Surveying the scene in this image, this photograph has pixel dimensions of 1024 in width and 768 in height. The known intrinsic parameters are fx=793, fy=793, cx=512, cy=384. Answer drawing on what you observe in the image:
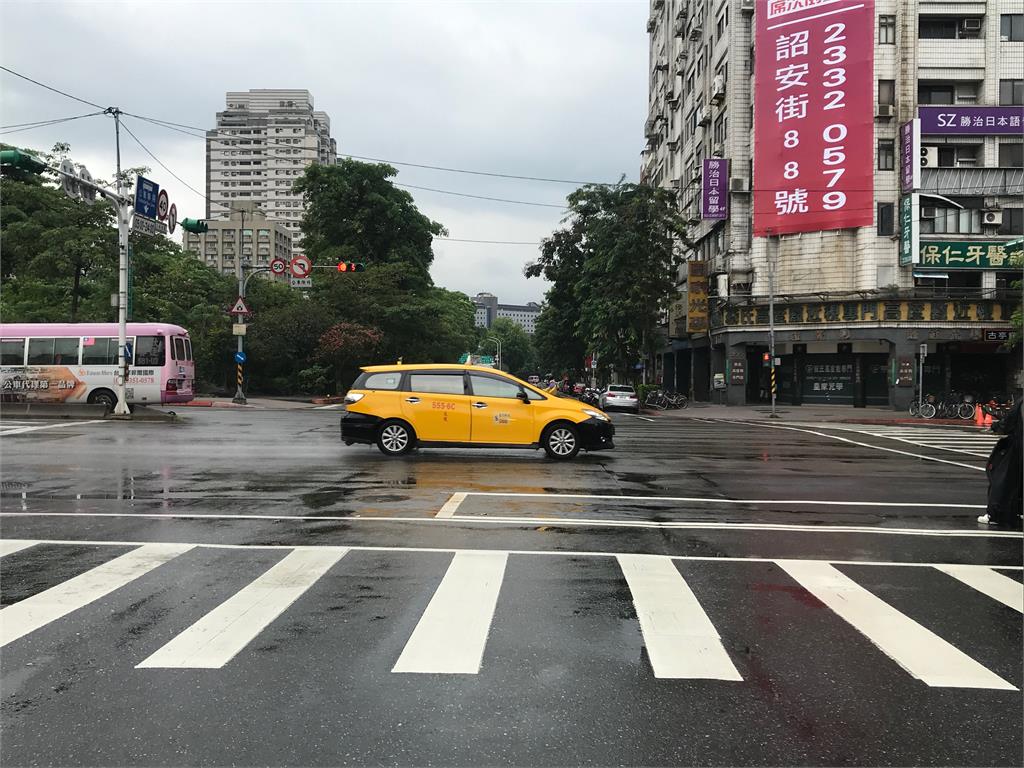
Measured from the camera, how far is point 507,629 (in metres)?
4.77

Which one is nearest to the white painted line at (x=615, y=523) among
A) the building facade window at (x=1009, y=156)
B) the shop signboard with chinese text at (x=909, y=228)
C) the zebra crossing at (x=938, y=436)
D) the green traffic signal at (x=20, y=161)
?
the green traffic signal at (x=20, y=161)

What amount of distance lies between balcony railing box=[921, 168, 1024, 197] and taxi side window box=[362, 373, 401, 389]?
31.2 m

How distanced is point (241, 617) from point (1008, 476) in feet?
25.0

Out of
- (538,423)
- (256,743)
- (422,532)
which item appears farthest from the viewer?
(538,423)

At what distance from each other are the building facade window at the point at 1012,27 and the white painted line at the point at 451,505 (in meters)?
39.0

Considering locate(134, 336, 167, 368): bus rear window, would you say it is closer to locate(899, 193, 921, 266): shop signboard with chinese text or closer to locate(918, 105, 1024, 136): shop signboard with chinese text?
locate(899, 193, 921, 266): shop signboard with chinese text

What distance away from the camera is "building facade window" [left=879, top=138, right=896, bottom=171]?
120 ft

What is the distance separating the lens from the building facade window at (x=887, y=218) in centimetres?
3644

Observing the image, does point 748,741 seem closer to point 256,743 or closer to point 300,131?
point 256,743

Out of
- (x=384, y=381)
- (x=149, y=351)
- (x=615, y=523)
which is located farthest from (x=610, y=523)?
(x=149, y=351)

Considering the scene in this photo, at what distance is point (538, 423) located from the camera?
1429 centimetres

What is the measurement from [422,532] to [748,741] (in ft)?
15.5

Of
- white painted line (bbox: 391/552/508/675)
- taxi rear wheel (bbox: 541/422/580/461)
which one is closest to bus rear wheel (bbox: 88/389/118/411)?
taxi rear wheel (bbox: 541/422/580/461)

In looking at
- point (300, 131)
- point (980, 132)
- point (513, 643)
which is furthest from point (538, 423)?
point (300, 131)
